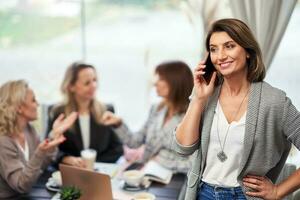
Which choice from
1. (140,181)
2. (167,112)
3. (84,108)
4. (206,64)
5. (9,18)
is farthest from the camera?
(9,18)

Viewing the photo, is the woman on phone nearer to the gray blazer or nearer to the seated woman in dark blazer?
the gray blazer

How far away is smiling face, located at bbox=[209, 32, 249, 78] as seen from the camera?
1.60 metres

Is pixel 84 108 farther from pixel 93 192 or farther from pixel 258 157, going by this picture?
pixel 258 157

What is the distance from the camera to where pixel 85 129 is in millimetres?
2758

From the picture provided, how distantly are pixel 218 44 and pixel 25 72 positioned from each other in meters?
2.15

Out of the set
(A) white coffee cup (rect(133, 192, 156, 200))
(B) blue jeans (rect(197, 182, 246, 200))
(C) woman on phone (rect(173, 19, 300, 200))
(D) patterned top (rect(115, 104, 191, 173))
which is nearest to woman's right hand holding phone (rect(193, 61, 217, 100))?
(C) woman on phone (rect(173, 19, 300, 200))

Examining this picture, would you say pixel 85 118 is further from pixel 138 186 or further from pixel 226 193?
pixel 226 193

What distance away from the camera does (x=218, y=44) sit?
1617mm

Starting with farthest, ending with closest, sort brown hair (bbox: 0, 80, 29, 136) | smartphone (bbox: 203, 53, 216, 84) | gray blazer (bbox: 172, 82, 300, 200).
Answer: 1. brown hair (bbox: 0, 80, 29, 136)
2. smartphone (bbox: 203, 53, 216, 84)
3. gray blazer (bbox: 172, 82, 300, 200)

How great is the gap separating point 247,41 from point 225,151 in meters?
0.40

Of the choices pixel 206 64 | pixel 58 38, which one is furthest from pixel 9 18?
pixel 206 64

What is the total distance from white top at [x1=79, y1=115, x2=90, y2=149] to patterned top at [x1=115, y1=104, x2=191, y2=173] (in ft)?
0.63

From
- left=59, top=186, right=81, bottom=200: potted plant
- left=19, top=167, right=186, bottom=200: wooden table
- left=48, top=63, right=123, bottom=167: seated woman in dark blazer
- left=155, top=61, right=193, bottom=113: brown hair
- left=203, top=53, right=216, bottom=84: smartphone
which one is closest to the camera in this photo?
left=203, top=53, right=216, bottom=84: smartphone

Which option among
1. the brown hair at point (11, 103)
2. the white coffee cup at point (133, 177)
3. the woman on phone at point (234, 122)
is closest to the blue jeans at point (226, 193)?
the woman on phone at point (234, 122)
